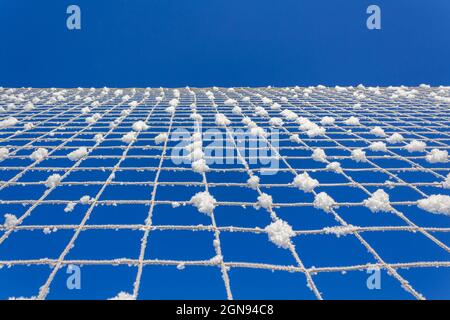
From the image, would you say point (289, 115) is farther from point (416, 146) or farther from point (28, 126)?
point (28, 126)

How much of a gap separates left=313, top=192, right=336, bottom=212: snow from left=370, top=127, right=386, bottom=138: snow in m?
1.38

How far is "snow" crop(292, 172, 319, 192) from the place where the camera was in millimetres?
1979

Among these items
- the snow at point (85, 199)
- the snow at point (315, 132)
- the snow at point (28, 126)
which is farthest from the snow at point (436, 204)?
the snow at point (28, 126)

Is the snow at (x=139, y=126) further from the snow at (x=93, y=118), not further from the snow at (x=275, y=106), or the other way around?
the snow at (x=275, y=106)

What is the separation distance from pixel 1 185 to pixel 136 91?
12.6 ft

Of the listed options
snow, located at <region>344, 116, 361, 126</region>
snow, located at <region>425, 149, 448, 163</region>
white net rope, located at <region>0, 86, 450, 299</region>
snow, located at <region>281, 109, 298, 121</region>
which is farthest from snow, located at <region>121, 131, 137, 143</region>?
snow, located at <region>425, 149, 448, 163</region>

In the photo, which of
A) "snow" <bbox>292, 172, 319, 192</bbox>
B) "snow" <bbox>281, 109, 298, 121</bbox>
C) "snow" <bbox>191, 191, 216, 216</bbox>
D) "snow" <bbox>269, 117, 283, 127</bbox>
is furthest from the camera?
"snow" <bbox>281, 109, 298, 121</bbox>

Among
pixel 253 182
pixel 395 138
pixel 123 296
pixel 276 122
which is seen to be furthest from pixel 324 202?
pixel 276 122

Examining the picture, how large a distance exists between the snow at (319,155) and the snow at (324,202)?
2.03 ft

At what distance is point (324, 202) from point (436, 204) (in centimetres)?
46

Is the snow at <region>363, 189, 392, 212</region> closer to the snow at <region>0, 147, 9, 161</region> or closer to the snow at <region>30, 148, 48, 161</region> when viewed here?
the snow at <region>30, 148, 48, 161</region>

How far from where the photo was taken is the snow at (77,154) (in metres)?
2.40

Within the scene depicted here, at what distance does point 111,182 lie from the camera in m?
2.04
